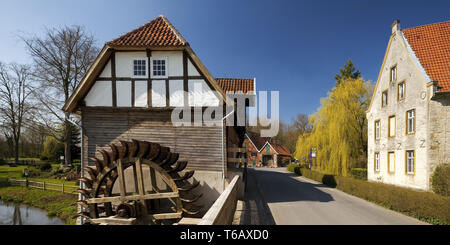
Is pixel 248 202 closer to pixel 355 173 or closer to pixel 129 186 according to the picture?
pixel 129 186

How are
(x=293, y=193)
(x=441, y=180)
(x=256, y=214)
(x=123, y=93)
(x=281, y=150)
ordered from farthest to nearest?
(x=281, y=150) → (x=293, y=193) → (x=441, y=180) → (x=123, y=93) → (x=256, y=214)

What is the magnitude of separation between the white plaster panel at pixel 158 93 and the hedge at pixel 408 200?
10006 mm

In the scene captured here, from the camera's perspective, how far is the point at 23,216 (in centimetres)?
1457

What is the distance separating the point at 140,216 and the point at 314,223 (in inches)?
232

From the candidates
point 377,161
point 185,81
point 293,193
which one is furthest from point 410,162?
point 185,81

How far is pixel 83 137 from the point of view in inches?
373

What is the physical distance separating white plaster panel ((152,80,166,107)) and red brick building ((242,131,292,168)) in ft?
112

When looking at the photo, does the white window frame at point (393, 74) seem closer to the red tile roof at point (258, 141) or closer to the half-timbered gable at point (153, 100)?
the half-timbered gable at point (153, 100)

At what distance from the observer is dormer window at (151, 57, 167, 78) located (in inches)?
368

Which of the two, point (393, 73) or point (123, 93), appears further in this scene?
point (393, 73)

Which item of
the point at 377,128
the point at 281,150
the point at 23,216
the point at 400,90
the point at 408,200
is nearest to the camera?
the point at 408,200

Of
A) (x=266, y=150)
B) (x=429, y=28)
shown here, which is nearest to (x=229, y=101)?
(x=429, y=28)

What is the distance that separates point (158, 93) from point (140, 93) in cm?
75

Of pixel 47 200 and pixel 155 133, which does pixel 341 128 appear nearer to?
pixel 155 133
